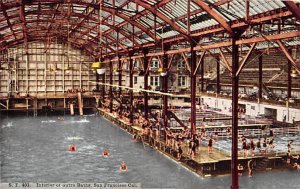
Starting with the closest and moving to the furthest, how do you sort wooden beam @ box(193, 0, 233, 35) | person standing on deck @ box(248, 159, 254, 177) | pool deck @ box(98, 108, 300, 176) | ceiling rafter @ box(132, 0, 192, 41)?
wooden beam @ box(193, 0, 233, 35) < pool deck @ box(98, 108, 300, 176) < person standing on deck @ box(248, 159, 254, 177) < ceiling rafter @ box(132, 0, 192, 41)

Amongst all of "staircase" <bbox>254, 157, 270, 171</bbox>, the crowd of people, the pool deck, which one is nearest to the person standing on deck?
the crowd of people

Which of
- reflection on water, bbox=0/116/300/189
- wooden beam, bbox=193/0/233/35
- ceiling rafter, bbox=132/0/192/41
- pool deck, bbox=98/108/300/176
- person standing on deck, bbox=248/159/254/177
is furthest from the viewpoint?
ceiling rafter, bbox=132/0/192/41

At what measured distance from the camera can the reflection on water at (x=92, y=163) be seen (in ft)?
63.0

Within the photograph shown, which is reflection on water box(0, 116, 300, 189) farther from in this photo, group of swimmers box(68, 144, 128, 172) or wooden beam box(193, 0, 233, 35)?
wooden beam box(193, 0, 233, 35)

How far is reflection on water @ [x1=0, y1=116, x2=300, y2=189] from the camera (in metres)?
19.2

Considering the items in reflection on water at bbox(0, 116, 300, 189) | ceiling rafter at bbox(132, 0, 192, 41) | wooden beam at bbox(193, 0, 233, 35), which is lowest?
reflection on water at bbox(0, 116, 300, 189)

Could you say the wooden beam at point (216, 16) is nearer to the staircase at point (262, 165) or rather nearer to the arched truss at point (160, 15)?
the arched truss at point (160, 15)

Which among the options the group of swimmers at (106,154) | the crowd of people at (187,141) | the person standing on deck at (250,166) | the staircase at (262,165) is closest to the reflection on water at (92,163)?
the group of swimmers at (106,154)

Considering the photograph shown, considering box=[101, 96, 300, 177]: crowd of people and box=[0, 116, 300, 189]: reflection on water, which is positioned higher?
box=[101, 96, 300, 177]: crowd of people

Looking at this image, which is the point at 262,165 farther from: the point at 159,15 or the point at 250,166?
the point at 159,15

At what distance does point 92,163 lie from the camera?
75.8 feet

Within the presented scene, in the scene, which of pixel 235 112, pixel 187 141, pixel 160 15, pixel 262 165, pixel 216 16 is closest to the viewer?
pixel 235 112

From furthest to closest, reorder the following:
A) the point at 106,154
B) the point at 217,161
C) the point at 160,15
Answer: the point at 106,154, the point at 160,15, the point at 217,161

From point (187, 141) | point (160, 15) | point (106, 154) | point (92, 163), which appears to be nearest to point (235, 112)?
point (160, 15)
